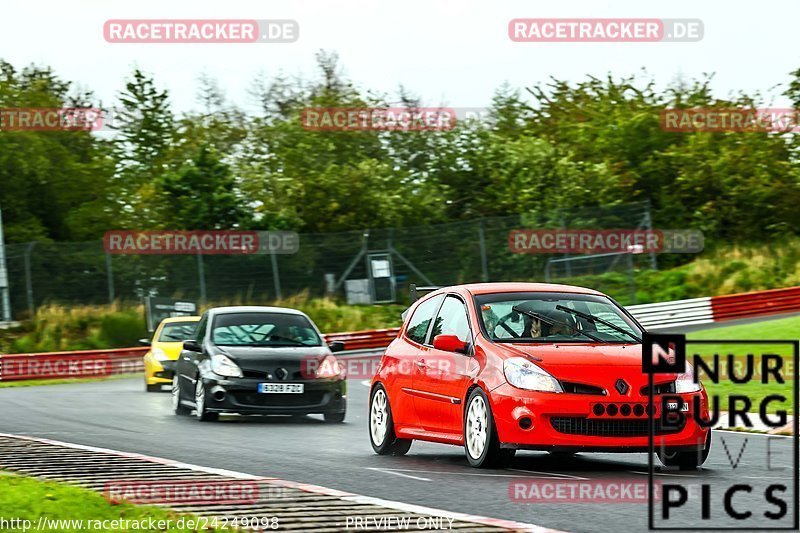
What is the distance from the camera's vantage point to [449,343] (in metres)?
11.9

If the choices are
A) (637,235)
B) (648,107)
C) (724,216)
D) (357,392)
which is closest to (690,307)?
(637,235)

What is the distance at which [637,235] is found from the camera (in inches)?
1638

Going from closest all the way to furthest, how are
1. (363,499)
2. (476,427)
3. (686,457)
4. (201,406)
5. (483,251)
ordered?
(363,499) → (686,457) → (476,427) → (201,406) → (483,251)

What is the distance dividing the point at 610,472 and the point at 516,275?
30.4m

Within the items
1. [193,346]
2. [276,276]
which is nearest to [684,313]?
[276,276]

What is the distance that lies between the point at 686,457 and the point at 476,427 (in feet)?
5.61

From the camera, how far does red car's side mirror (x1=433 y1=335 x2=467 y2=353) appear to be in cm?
1184

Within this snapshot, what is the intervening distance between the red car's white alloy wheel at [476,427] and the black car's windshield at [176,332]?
15.3 m

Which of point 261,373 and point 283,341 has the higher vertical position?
point 283,341

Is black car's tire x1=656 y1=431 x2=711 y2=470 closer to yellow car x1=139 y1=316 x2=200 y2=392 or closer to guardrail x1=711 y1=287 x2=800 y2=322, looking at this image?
yellow car x1=139 y1=316 x2=200 y2=392

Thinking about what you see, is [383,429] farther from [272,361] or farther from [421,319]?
[272,361]

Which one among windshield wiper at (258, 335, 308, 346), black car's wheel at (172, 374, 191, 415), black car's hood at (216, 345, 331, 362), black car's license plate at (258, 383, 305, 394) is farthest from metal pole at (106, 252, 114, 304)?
black car's license plate at (258, 383, 305, 394)
